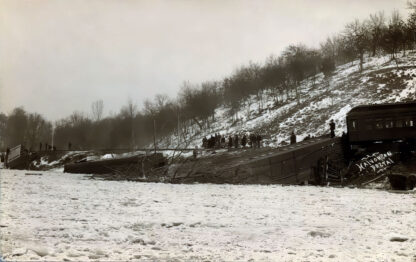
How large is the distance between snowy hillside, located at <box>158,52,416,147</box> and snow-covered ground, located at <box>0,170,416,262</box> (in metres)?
→ 32.4

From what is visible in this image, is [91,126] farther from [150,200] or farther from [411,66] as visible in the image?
[150,200]

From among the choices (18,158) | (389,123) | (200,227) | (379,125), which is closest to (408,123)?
(389,123)

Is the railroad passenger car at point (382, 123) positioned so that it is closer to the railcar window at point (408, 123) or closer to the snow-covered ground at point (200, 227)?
the railcar window at point (408, 123)

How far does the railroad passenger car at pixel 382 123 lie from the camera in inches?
1240

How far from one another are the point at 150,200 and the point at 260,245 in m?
5.37

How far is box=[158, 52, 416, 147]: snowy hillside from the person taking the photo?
49062 millimetres

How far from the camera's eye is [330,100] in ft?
185

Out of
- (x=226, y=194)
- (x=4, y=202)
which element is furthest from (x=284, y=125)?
(x=4, y=202)

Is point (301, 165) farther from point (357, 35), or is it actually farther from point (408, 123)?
point (357, 35)

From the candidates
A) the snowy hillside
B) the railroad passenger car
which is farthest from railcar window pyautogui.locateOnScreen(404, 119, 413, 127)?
the snowy hillside

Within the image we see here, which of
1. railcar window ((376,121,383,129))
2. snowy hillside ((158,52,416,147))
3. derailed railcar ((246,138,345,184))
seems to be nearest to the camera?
derailed railcar ((246,138,345,184))

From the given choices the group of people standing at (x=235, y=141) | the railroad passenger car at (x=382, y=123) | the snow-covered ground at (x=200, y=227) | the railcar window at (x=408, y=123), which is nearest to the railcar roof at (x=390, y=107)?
the railroad passenger car at (x=382, y=123)

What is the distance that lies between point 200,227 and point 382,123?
28.2 m

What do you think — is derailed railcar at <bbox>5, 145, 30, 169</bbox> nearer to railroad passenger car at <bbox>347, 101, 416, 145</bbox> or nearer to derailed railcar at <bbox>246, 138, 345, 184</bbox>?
derailed railcar at <bbox>246, 138, 345, 184</bbox>
